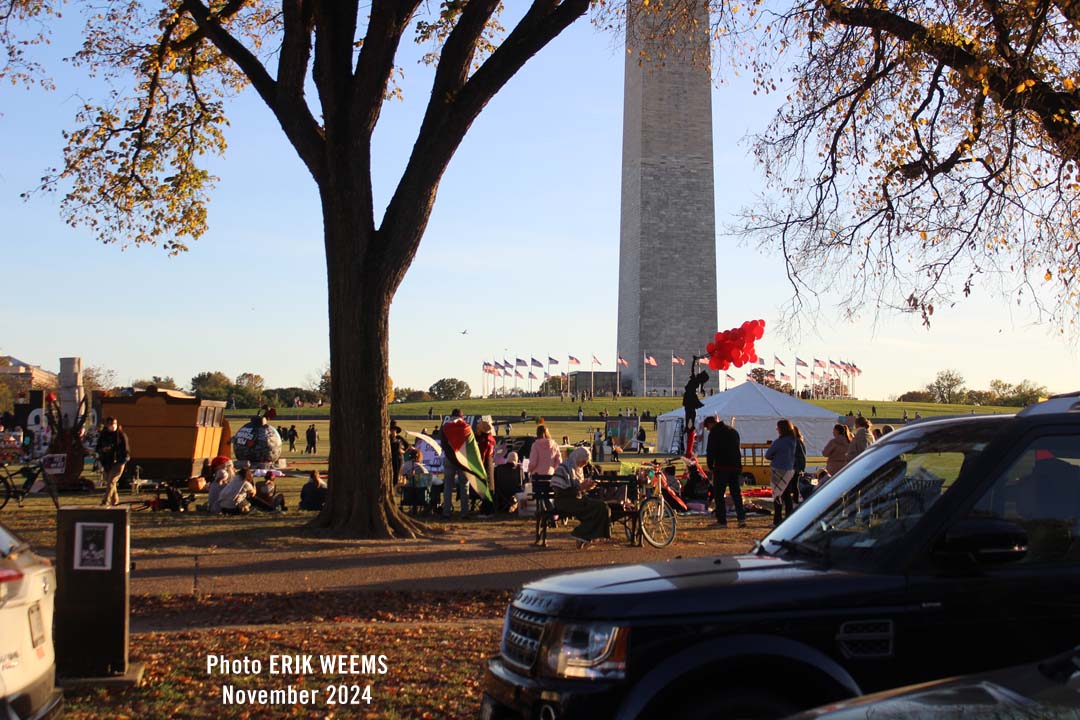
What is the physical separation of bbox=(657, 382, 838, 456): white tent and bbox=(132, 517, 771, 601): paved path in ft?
70.1

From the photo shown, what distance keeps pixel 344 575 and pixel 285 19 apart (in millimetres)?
8074

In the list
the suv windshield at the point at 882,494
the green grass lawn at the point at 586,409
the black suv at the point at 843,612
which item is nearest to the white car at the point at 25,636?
the black suv at the point at 843,612

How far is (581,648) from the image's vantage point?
4.04 m

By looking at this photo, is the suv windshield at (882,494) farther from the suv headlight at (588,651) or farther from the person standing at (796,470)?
the person standing at (796,470)

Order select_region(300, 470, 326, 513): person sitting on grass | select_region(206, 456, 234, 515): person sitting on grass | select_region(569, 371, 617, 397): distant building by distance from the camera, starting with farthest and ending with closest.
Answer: select_region(569, 371, 617, 397): distant building < select_region(300, 470, 326, 513): person sitting on grass < select_region(206, 456, 234, 515): person sitting on grass

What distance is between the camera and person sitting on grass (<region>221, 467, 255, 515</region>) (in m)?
18.9

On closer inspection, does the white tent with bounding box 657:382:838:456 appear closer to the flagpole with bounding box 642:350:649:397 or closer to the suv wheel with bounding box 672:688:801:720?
the suv wheel with bounding box 672:688:801:720

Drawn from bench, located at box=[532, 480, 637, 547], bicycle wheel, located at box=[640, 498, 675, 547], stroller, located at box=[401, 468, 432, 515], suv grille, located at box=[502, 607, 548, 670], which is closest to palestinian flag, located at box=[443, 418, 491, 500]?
stroller, located at box=[401, 468, 432, 515]

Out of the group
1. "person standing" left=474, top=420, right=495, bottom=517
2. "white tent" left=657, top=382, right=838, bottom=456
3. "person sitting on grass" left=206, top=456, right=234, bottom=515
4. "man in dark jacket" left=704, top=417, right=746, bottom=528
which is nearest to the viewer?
"man in dark jacket" left=704, top=417, right=746, bottom=528

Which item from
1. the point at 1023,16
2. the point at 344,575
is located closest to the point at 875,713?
the point at 344,575

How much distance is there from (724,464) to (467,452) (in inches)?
164

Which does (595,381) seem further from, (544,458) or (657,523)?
(657,523)

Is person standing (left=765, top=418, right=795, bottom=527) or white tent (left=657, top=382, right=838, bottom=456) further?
white tent (left=657, top=382, right=838, bottom=456)

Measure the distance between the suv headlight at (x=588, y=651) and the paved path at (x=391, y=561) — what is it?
7348mm
